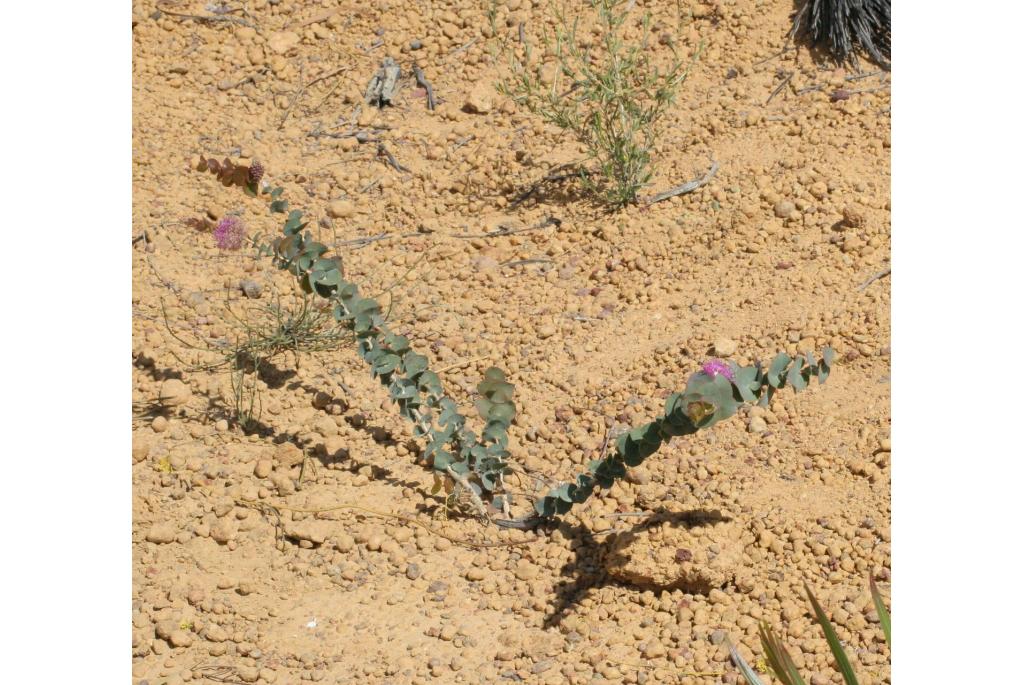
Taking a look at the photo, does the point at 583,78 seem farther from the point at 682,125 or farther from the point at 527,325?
the point at 527,325

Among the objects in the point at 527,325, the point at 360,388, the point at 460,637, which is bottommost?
the point at 460,637

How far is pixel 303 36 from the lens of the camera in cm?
538

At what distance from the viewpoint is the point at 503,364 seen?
3619mm

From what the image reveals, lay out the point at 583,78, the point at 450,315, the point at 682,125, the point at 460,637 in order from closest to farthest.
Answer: the point at 460,637 < the point at 450,315 < the point at 682,125 < the point at 583,78

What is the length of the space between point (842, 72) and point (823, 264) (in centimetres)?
118

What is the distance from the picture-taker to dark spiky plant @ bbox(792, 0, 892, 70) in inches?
176

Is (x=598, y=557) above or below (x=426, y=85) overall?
below

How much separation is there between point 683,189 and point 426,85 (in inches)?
57.6

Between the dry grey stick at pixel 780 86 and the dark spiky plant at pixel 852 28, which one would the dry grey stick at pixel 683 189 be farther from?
the dark spiky plant at pixel 852 28

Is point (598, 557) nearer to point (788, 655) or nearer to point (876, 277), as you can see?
point (788, 655)

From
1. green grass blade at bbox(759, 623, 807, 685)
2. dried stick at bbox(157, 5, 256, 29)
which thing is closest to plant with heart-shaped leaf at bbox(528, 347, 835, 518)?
green grass blade at bbox(759, 623, 807, 685)

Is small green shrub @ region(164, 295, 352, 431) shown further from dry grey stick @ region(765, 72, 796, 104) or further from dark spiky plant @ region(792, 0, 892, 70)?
dark spiky plant @ region(792, 0, 892, 70)

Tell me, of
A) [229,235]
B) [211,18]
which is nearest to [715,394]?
[229,235]

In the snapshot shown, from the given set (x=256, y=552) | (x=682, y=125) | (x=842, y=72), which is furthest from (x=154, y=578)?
(x=842, y=72)
